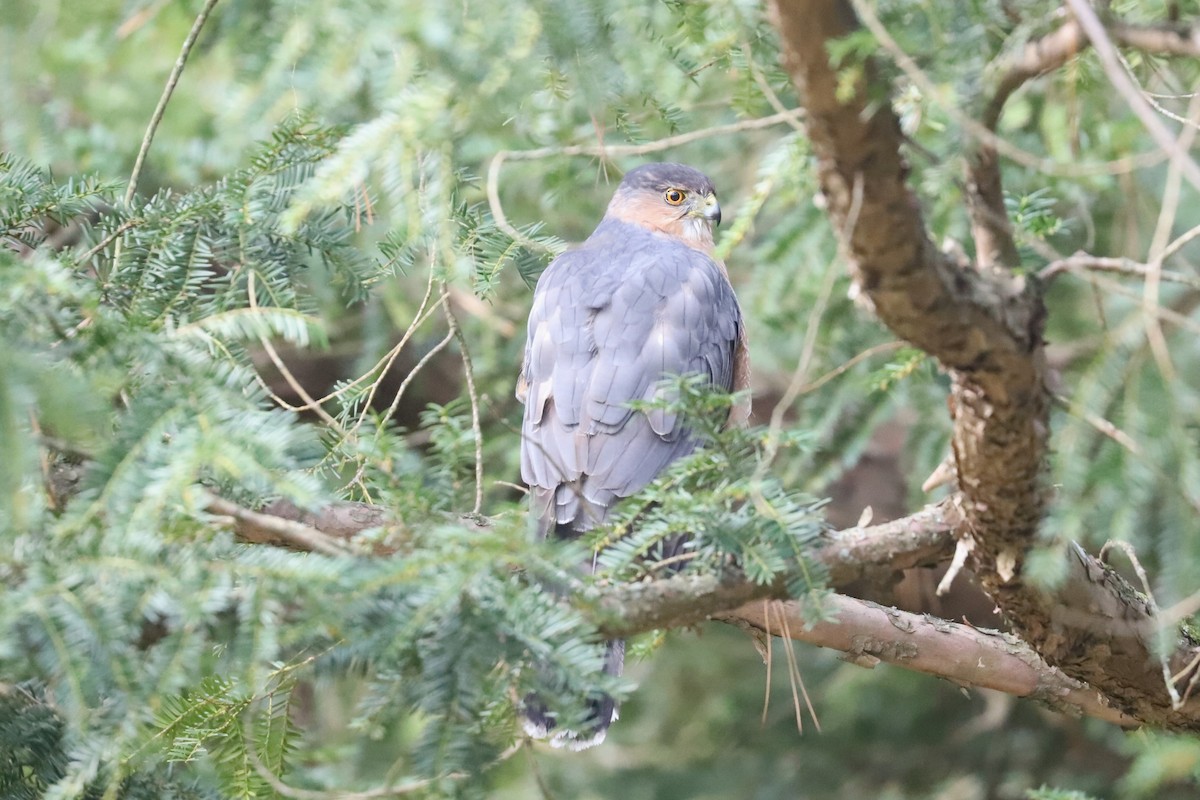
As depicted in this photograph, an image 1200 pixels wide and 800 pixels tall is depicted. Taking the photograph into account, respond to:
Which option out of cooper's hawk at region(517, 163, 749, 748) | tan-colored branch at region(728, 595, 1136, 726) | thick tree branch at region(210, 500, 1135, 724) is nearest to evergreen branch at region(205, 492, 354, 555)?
thick tree branch at region(210, 500, 1135, 724)

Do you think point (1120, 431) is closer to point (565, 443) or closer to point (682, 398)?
point (682, 398)

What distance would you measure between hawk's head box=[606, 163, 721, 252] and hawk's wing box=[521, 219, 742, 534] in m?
0.49

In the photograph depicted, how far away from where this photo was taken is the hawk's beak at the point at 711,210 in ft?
14.5

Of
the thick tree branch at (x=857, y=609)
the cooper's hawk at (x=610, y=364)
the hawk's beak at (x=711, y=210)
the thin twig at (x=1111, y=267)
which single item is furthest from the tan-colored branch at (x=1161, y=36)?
the hawk's beak at (x=711, y=210)

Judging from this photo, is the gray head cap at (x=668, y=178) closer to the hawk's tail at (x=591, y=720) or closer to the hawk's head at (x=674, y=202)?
the hawk's head at (x=674, y=202)

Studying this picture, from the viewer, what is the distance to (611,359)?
11.1 ft

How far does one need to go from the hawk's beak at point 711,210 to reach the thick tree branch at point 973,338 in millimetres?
2240

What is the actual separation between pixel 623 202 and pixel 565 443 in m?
1.61

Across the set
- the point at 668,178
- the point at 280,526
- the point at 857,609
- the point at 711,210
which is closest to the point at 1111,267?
the point at 857,609

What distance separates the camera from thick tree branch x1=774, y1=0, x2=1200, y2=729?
1.64 meters

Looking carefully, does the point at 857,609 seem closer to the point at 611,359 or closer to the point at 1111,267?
the point at 611,359

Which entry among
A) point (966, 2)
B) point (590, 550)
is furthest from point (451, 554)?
point (966, 2)

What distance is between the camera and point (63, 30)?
479cm

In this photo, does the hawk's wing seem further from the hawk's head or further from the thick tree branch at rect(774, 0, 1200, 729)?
the thick tree branch at rect(774, 0, 1200, 729)
